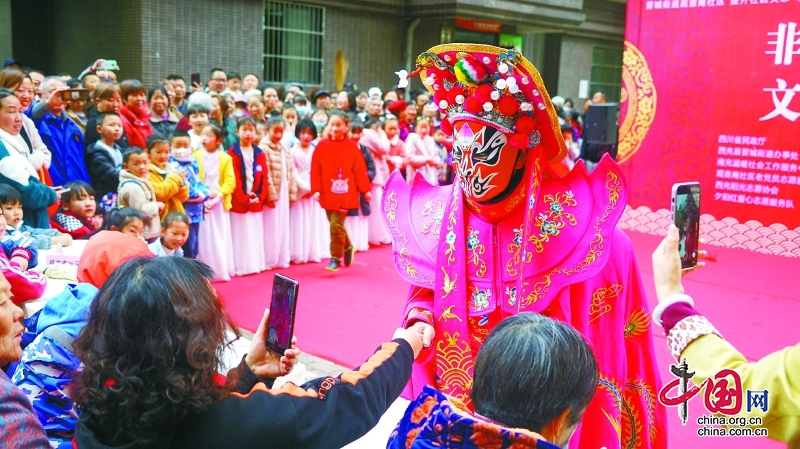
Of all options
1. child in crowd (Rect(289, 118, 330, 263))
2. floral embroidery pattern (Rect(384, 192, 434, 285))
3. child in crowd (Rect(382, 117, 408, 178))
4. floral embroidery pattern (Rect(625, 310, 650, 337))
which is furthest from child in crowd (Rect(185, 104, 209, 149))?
floral embroidery pattern (Rect(625, 310, 650, 337))

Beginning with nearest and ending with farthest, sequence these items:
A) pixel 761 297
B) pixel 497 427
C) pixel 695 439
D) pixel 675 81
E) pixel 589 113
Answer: pixel 497 427, pixel 695 439, pixel 761 297, pixel 675 81, pixel 589 113

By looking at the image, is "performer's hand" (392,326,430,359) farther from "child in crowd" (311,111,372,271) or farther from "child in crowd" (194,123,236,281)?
"child in crowd" (311,111,372,271)

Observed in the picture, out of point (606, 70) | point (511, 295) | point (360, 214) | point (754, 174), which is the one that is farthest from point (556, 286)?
point (606, 70)

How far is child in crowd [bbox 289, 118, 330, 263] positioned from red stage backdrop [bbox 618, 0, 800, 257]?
385 centimetres

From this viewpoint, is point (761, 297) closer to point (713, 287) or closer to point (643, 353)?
point (713, 287)

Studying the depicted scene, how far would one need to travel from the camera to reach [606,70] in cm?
1884

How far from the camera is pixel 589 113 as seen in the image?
961 cm

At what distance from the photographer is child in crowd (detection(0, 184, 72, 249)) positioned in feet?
12.0

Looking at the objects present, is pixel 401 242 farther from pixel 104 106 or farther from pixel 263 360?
pixel 104 106

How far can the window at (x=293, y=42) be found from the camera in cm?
1209

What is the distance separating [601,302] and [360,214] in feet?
16.7

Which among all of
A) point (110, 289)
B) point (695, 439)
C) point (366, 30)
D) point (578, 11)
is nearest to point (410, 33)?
point (366, 30)

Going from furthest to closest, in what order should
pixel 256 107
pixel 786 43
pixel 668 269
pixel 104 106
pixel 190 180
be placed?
pixel 256 107 < pixel 786 43 < pixel 190 180 < pixel 104 106 < pixel 668 269

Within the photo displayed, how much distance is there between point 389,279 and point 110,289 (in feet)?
16.3
